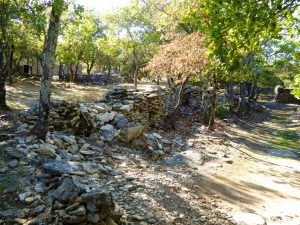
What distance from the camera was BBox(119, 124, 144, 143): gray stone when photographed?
10.2 m

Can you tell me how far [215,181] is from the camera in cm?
845

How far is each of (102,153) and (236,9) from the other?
5635 mm

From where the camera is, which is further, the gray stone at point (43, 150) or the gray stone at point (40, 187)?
the gray stone at point (43, 150)

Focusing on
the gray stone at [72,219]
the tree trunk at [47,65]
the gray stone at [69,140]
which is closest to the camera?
the gray stone at [72,219]

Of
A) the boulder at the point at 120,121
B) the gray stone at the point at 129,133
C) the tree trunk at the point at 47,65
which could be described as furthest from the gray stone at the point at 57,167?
the boulder at the point at 120,121

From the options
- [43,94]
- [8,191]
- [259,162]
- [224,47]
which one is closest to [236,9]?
[224,47]

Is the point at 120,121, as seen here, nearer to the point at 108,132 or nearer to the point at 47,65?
the point at 108,132

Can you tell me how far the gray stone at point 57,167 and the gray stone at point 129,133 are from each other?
3.66 metres

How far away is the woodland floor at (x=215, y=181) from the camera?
6199 mm

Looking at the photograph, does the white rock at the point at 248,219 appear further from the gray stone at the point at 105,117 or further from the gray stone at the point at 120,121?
the gray stone at the point at 105,117

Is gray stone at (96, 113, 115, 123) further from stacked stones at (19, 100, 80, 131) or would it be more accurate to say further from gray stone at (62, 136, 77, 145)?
gray stone at (62, 136, 77, 145)

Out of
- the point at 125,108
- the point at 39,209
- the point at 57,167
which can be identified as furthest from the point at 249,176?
the point at 39,209

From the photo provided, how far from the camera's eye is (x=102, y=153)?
28.5ft

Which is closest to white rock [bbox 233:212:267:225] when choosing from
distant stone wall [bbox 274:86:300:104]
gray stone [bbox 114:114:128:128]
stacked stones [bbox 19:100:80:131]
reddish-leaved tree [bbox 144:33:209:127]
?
gray stone [bbox 114:114:128:128]
